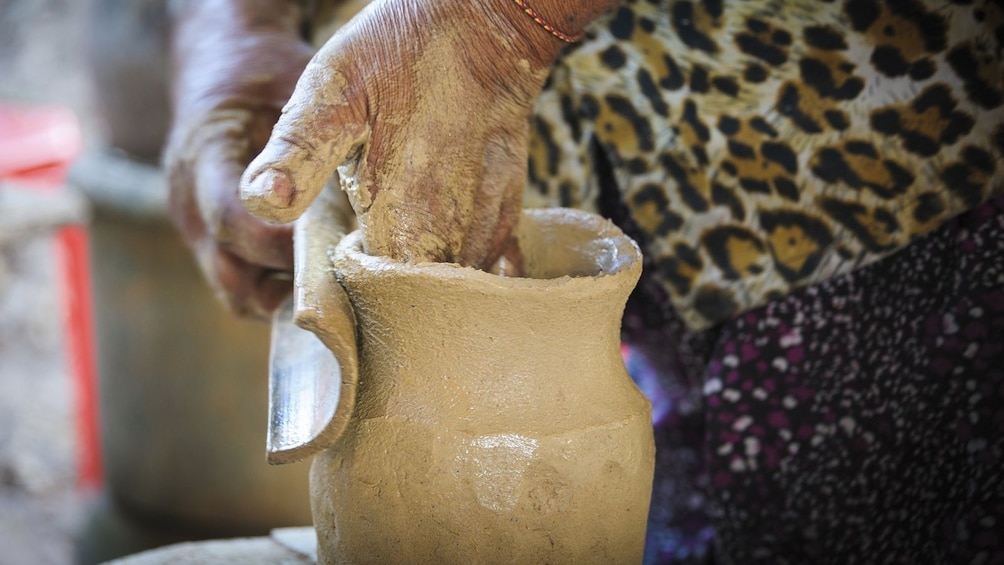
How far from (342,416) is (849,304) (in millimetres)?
646

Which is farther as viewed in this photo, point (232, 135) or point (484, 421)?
point (232, 135)

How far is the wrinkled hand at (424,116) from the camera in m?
0.81

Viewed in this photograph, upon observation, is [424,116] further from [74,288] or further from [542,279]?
[74,288]

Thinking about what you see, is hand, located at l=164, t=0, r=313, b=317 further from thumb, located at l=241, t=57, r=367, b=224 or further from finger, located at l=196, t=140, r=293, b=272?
thumb, located at l=241, t=57, r=367, b=224

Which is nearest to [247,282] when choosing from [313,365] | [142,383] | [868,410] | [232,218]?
[232,218]

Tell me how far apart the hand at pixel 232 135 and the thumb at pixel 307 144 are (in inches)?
13.7

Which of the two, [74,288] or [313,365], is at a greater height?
[313,365]

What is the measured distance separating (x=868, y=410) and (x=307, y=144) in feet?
2.52

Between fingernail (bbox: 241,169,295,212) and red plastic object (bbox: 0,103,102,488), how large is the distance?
7.25 feet

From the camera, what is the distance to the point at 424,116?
86 centimetres

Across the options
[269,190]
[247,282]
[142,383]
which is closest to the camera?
[269,190]

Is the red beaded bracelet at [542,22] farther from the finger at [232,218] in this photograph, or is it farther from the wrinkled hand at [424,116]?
the finger at [232,218]

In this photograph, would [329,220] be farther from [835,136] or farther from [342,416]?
[835,136]

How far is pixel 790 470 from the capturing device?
3.88 feet
